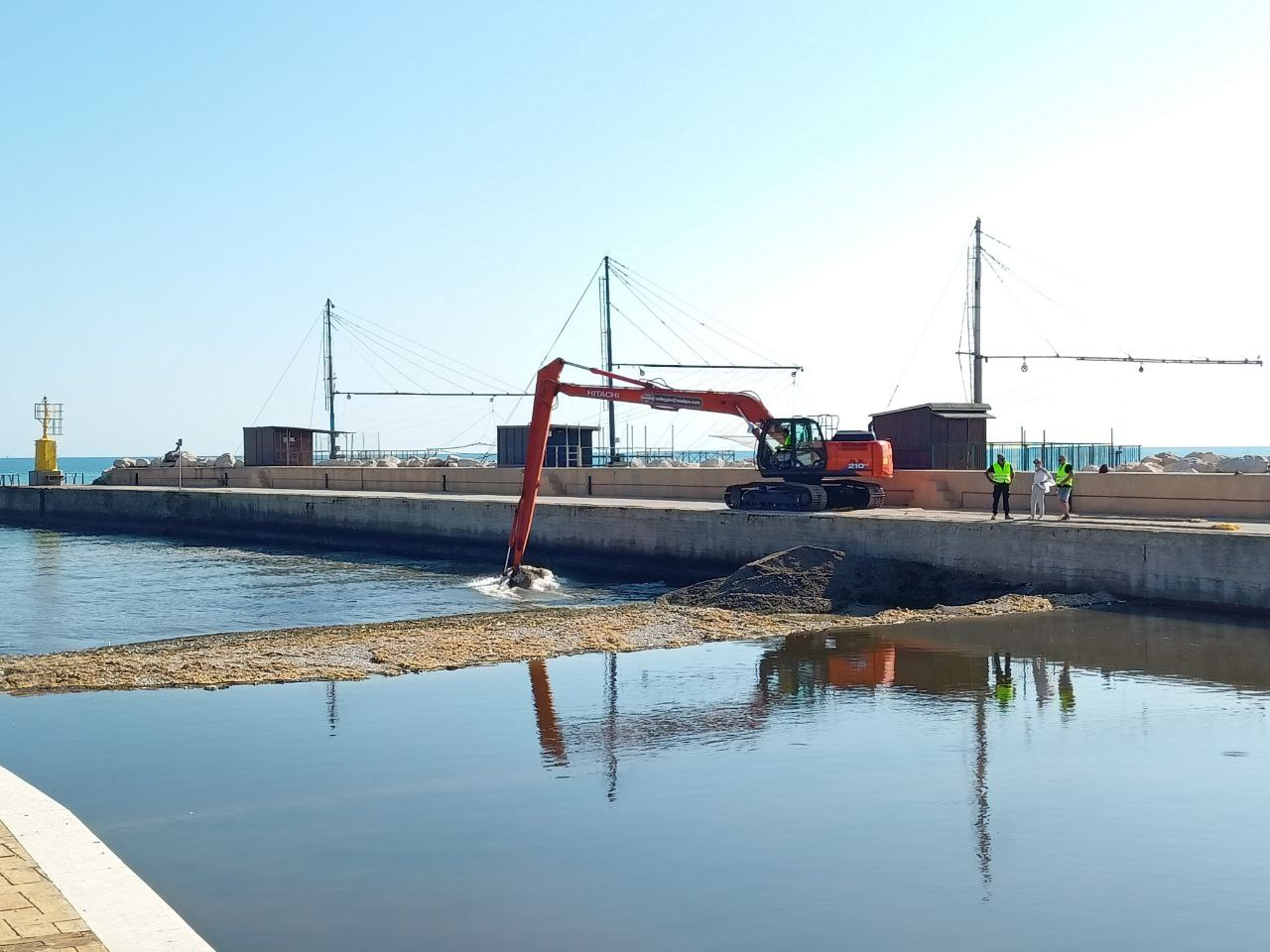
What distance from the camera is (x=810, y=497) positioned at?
30734 millimetres

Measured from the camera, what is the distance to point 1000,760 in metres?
11.8

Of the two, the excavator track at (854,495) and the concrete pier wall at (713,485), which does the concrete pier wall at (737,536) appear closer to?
the excavator track at (854,495)

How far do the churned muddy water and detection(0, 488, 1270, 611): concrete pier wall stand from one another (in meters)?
5.22

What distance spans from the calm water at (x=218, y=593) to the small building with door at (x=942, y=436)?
33.1 ft

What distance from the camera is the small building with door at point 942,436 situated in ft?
117

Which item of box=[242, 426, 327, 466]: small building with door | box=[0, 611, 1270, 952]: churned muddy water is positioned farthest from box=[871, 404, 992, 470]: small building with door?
box=[242, 426, 327, 466]: small building with door

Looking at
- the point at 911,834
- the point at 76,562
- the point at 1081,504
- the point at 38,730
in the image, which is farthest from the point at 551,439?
the point at 911,834

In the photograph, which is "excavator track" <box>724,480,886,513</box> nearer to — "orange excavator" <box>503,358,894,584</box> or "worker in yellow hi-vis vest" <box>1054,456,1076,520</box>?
"orange excavator" <box>503,358,894,584</box>

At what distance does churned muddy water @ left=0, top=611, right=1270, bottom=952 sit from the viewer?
25.8 feet

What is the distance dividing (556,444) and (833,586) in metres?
33.4

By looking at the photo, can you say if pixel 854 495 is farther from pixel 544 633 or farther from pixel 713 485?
pixel 544 633

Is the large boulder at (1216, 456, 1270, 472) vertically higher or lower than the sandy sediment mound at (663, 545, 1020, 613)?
higher

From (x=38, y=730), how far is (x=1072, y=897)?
34.3ft

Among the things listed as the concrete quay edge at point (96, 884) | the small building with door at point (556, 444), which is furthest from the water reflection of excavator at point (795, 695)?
the small building with door at point (556, 444)
